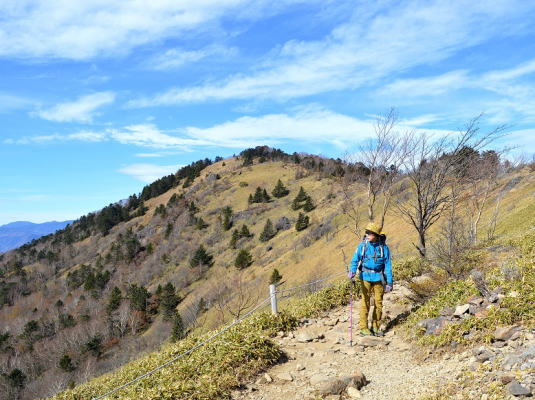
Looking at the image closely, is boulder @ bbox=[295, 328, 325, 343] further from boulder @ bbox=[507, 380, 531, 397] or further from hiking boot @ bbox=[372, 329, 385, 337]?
boulder @ bbox=[507, 380, 531, 397]

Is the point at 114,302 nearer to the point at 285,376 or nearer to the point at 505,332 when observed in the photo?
the point at 285,376

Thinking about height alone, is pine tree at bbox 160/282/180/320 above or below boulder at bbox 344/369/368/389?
below

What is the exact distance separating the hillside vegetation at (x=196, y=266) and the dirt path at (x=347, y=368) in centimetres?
40

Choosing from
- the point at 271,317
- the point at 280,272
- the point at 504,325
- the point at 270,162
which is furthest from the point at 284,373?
the point at 270,162

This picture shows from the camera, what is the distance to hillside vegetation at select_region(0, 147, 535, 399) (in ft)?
27.3

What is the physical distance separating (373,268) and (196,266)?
2281 inches

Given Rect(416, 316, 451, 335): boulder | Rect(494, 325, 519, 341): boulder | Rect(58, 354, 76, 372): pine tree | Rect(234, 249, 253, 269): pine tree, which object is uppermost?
Rect(494, 325, 519, 341): boulder

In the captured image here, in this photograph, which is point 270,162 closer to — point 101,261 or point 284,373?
point 101,261

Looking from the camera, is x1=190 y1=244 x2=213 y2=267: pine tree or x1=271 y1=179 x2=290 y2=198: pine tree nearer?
x1=190 y1=244 x2=213 y2=267: pine tree

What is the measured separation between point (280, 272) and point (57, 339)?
37801 millimetres

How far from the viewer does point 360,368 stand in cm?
573

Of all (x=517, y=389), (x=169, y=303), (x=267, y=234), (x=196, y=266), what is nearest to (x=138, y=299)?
(x=169, y=303)

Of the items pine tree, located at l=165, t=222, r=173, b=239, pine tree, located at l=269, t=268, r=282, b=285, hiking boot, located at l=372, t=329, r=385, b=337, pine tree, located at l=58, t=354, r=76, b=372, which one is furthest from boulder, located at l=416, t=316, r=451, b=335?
pine tree, located at l=165, t=222, r=173, b=239

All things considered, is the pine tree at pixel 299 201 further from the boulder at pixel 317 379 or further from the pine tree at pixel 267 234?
the boulder at pixel 317 379
